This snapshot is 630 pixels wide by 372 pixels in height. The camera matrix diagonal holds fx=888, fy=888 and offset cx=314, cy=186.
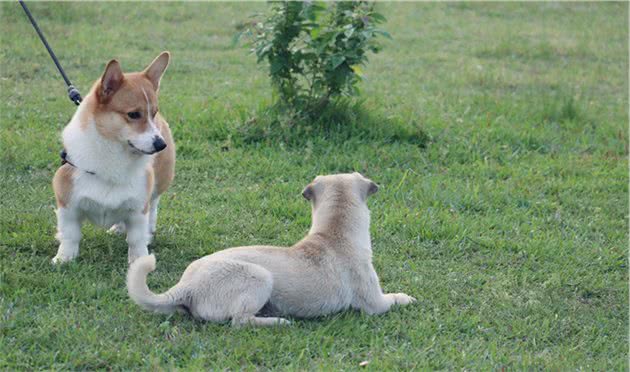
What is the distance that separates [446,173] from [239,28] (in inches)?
229

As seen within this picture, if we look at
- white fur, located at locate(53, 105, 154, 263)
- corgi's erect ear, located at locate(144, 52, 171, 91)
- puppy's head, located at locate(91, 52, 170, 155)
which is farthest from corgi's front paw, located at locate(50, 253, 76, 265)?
corgi's erect ear, located at locate(144, 52, 171, 91)

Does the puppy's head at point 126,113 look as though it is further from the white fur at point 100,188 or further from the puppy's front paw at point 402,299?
the puppy's front paw at point 402,299

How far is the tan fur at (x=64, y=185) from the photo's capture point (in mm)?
4895

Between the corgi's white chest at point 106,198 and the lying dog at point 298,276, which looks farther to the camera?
the corgi's white chest at point 106,198

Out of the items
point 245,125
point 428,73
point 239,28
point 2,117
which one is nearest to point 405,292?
point 245,125

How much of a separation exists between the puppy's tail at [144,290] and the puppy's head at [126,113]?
0.84 meters

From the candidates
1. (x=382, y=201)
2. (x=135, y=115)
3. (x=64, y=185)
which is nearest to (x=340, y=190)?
(x=135, y=115)

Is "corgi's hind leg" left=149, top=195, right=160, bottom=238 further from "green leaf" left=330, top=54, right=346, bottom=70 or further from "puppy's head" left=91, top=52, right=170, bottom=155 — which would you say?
"green leaf" left=330, top=54, right=346, bottom=70

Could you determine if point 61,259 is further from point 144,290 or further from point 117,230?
point 144,290

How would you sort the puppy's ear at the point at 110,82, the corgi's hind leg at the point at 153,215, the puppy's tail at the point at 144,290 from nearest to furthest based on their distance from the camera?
the puppy's tail at the point at 144,290 → the puppy's ear at the point at 110,82 → the corgi's hind leg at the point at 153,215

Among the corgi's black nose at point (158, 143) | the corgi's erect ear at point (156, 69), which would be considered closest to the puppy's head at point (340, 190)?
the corgi's black nose at point (158, 143)

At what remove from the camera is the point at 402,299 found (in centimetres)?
482

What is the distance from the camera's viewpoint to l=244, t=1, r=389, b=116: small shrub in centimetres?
739

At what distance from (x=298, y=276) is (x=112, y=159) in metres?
1.29
